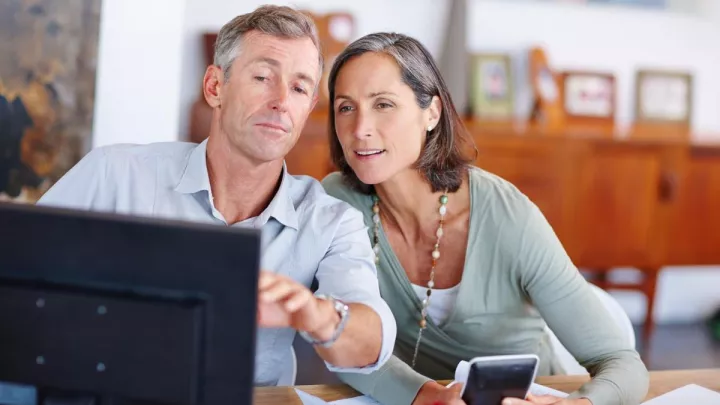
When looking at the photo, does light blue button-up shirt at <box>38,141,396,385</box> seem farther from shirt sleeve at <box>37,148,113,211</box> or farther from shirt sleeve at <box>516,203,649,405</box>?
shirt sleeve at <box>516,203,649,405</box>

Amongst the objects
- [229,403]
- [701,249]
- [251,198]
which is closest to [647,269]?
[701,249]

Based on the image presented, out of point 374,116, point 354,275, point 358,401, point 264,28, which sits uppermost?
point 264,28

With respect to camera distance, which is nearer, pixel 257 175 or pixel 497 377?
pixel 497 377

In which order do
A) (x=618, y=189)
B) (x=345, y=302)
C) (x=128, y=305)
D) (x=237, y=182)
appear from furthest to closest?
(x=618, y=189) < (x=237, y=182) < (x=345, y=302) < (x=128, y=305)

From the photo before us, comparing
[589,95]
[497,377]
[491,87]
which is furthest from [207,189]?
[589,95]

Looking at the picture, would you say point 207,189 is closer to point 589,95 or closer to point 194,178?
point 194,178

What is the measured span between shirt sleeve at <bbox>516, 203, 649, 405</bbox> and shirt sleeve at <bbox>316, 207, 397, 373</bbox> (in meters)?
0.39

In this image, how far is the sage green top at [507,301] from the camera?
1688mm

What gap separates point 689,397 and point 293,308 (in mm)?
846

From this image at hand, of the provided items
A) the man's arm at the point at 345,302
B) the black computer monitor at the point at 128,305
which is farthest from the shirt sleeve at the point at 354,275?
the black computer monitor at the point at 128,305

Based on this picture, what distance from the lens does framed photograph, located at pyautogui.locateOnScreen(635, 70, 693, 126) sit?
4.49m

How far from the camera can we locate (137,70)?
2318mm

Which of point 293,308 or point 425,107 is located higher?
point 425,107

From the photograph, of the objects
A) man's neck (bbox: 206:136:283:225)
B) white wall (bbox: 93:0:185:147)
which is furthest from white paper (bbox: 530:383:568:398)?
white wall (bbox: 93:0:185:147)
